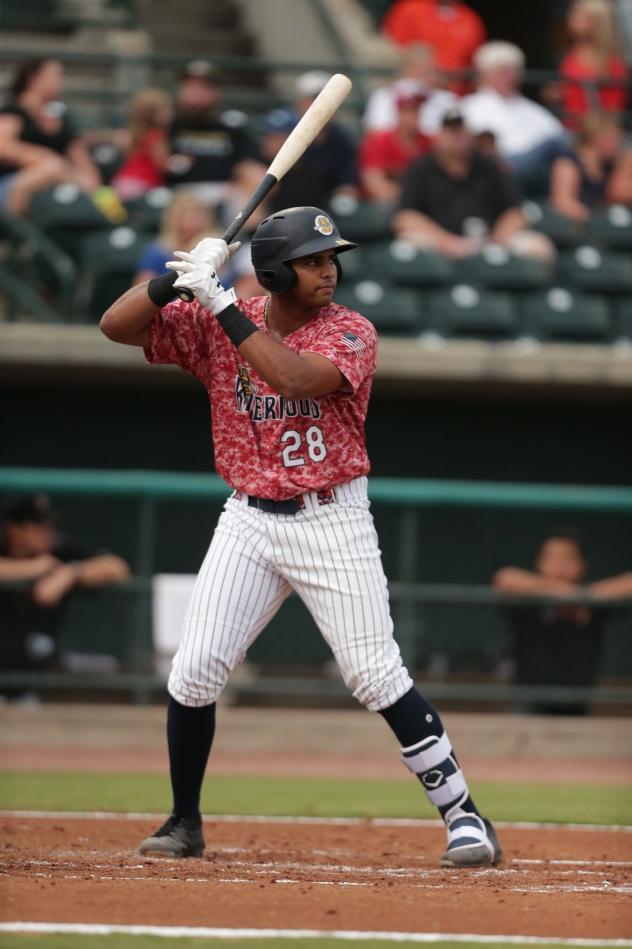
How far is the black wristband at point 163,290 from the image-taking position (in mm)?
4441

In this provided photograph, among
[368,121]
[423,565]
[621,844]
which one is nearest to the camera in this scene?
[621,844]

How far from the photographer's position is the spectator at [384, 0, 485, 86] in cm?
1257

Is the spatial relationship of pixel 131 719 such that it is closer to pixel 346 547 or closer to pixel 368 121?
pixel 346 547

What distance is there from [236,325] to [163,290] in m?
0.28

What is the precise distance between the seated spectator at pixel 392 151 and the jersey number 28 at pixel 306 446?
6.48 meters

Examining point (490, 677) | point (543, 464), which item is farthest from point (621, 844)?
point (543, 464)

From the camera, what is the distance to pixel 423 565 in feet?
28.9

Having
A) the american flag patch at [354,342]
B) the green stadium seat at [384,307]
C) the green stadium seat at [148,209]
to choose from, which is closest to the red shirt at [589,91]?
the green stadium seat at [384,307]

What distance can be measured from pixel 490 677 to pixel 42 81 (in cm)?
464

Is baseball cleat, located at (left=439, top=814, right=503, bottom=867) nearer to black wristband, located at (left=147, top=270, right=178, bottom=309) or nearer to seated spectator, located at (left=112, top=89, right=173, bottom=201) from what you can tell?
black wristband, located at (left=147, top=270, right=178, bottom=309)

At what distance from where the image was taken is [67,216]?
9.72 metres

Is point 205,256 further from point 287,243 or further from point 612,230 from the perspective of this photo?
point 612,230

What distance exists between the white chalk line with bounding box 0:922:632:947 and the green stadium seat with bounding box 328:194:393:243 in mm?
7104

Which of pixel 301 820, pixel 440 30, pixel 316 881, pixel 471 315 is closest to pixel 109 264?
pixel 471 315
